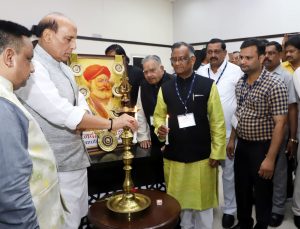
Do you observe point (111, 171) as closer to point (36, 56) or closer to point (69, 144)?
point (69, 144)

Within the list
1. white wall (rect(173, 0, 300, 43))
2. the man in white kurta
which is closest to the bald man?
the man in white kurta

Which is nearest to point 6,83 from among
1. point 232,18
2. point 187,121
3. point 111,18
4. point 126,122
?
point 126,122

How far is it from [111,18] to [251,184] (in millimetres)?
5665

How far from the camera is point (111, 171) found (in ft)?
6.96

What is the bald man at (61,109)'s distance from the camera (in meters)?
1.41

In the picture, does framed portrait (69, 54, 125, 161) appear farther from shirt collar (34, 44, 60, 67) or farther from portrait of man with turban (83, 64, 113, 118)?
shirt collar (34, 44, 60, 67)

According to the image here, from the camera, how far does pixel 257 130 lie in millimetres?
2078

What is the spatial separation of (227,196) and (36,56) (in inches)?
82.2

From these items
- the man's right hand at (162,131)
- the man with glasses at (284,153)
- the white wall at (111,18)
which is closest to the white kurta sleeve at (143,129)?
the man's right hand at (162,131)

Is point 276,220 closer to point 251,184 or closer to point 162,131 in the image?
point 251,184

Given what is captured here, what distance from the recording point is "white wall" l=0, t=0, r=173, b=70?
555 cm

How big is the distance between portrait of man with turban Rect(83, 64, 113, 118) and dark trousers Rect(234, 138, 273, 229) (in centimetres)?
109

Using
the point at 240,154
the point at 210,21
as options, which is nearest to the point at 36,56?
the point at 240,154

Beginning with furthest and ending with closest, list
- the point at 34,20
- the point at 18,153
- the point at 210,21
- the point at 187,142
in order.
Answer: the point at 210,21, the point at 34,20, the point at 187,142, the point at 18,153
